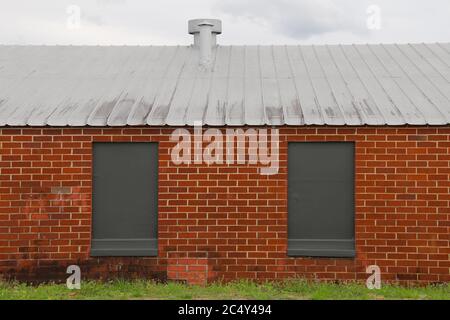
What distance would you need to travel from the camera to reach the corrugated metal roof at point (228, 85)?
30.8 feet

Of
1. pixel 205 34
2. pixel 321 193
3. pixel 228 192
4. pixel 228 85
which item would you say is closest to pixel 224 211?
pixel 228 192

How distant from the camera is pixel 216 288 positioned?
891cm

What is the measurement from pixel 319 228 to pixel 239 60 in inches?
176

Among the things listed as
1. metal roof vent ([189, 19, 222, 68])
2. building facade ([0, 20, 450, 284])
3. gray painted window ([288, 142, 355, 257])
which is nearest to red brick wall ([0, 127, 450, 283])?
building facade ([0, 20, 450, 284])

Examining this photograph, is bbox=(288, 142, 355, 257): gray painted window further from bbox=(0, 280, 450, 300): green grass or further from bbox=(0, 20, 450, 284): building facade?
bbox=(0, 280, 450, 300): green grass

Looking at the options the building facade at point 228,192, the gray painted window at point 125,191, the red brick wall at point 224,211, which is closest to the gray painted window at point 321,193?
the building facade at point 228,192

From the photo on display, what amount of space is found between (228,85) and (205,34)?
8.19 feet

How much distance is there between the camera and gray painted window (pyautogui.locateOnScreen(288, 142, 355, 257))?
9.40 metres

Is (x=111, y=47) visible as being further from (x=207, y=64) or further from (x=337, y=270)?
(x=337, y=270)

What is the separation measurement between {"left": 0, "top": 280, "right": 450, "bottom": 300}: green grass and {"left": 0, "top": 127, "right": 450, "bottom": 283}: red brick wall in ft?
0.77

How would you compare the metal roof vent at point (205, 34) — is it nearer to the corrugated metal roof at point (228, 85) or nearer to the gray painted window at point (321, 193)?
the corrugated metal roof at point (228, 85)

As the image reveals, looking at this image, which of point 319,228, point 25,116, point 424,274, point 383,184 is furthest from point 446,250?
point 25,116
